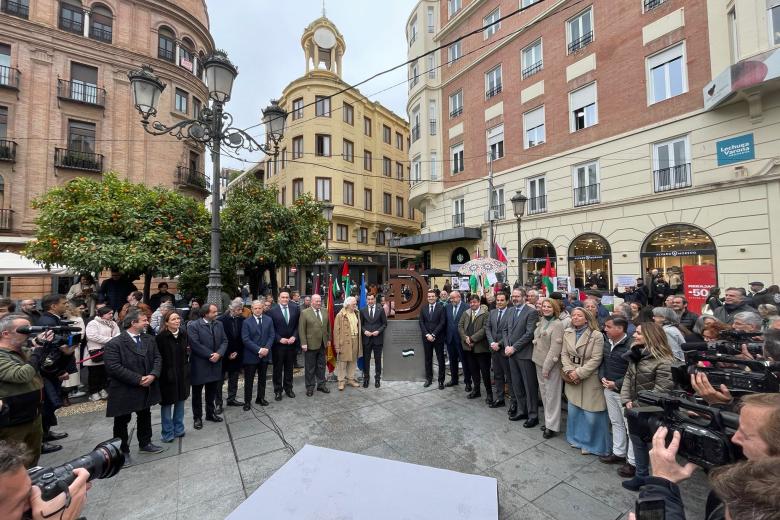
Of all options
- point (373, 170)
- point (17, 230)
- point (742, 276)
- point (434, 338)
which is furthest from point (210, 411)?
point (373, 170)

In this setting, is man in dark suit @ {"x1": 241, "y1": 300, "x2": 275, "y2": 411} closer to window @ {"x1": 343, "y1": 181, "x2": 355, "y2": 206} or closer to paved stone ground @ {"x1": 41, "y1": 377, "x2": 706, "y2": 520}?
paved stone ground @ {"x1": 41, "y1": 377, "x2": 706, "y2": 520}

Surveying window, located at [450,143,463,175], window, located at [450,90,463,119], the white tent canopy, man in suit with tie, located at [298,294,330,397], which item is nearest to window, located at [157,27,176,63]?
the white tent canopy

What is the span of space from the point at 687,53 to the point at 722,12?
1.33 metres

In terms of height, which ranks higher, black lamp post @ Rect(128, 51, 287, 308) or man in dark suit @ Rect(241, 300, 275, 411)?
black lamp post @ Rect(128, 51, 287, 308)

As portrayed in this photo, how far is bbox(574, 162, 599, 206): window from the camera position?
15273mm

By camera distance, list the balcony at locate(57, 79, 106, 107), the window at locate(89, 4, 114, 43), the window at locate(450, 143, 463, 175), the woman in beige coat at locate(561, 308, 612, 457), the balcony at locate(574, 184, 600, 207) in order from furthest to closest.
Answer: the window at locate(450, 143, 463, 175) → the window at locate(89, 4, 114, 43) → the balcony at locate(57, 79, 106, 107) → the balcony at locate(574, 184, 600, 207) → the woman in beige coat at locate(561, 308, 612, 457)

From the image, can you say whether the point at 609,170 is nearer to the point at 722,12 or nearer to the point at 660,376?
the point at 722,12

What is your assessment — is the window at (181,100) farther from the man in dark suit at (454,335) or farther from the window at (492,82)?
the man in dark suit at (454,335)

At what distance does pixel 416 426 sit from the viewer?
4.99 metres

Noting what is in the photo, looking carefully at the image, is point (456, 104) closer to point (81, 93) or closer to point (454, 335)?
point (454, 335)

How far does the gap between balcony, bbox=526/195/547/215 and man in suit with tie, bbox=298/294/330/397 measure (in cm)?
1448

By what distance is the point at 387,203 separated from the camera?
107 feet

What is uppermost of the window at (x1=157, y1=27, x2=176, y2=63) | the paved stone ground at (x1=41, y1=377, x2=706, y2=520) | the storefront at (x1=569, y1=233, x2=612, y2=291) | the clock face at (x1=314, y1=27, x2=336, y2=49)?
the clock face at (x1=314, y1=27, x2=336, y2=49)

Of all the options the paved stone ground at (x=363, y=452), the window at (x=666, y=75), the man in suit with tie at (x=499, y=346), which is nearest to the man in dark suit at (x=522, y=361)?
the man in suit with tie at (x=499, y=346)
